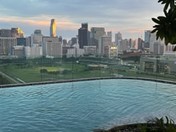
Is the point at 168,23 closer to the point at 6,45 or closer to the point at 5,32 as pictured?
the point at 6,45

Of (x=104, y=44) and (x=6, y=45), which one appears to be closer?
(x=6, y=45)

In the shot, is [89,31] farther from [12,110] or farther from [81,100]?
[12,110]

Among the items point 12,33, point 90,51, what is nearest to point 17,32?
point 12,33

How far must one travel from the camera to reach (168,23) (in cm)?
220

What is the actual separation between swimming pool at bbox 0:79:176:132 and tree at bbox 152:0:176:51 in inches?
178

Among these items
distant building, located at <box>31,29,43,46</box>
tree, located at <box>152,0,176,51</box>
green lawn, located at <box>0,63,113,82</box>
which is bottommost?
green lawn, located at <box>0,63,113,82</box>

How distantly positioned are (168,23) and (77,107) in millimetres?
6959

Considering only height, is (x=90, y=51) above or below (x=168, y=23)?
below

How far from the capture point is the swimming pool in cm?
693

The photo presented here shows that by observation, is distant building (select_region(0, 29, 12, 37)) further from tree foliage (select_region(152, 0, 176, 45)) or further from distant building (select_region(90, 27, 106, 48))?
tree foliage (select_region(152, 0, 176, 45))

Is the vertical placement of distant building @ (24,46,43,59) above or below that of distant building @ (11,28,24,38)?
below

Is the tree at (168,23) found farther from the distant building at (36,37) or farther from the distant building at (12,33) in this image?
the distant building at (36,37)

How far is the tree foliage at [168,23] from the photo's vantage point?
7.13ft

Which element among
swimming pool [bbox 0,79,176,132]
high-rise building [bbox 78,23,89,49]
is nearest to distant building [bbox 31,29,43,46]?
high-rise building [bbox 78,23,89,49]
